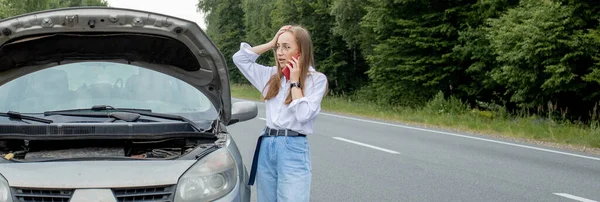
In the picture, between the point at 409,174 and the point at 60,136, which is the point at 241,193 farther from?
the point at 409,174

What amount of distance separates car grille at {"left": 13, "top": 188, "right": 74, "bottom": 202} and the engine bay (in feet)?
1.05

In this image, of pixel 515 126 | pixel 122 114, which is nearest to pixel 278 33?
pixel 122 114

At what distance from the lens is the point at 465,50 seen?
2484 cm

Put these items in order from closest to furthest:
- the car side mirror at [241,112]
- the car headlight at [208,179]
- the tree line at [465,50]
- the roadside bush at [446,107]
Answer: the car headlight at [208,179], the car side mirror at [241,112], the tree line at [465,50], the roadside bush at [446,107]

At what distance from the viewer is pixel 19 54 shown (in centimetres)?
408

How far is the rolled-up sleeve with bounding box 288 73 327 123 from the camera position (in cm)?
352

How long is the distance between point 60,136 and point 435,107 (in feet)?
65.9

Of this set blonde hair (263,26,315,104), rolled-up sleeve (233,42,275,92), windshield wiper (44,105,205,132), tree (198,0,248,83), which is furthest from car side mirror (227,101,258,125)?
tree (198,0,248,83)

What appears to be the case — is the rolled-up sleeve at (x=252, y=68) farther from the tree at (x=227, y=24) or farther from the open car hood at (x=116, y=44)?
the tree at (x=227, y=24)

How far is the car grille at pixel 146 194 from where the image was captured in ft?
10.6

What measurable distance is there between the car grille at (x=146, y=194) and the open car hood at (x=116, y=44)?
1.01 m

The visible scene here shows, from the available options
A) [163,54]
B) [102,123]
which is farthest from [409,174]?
[102,123]

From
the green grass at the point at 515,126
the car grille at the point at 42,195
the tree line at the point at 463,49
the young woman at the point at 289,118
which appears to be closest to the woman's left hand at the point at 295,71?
the young woman at the point at 289,118

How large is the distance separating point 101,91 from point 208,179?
4.63 feet
